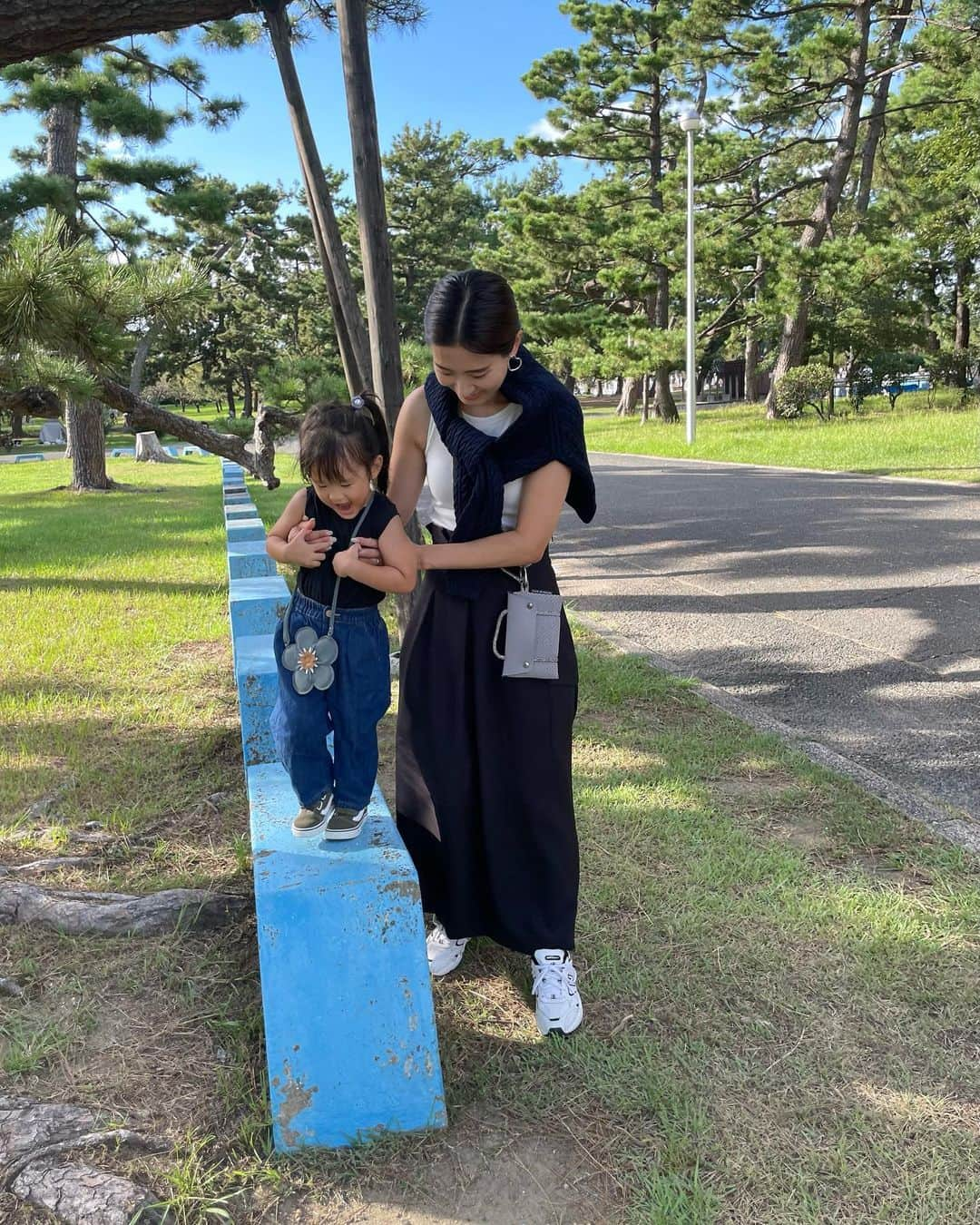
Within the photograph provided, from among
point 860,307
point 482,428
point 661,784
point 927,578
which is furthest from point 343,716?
point 860,307

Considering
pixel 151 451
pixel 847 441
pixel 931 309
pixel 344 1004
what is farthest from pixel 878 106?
pixel 344 1004

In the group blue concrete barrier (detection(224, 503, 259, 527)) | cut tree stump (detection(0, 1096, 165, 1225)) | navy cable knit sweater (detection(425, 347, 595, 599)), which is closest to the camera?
cut tree stump (detection(0, 1096, 165, 1225))

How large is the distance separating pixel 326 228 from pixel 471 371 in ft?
8.88

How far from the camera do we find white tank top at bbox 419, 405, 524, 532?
191 centimetres

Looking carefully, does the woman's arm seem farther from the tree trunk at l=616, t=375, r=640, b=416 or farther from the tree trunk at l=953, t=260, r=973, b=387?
the tree trunk at l=616, t=375, r=640, b=416

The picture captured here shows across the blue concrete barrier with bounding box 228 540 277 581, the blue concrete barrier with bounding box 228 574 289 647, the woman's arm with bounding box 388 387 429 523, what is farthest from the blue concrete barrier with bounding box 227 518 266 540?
the woman's arm with bounding box 388 387 429 523

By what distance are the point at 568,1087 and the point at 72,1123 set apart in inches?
36.2

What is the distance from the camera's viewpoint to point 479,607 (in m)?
1.98

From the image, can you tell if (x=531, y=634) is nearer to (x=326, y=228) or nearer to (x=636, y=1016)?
(x=636, y=1016)

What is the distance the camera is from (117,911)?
2.33 metres

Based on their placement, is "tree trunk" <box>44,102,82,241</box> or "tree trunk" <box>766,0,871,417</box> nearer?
"tree trunk" <box>44,102,82,241</box>

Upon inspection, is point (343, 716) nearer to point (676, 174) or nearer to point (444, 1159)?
point (444, 1159)

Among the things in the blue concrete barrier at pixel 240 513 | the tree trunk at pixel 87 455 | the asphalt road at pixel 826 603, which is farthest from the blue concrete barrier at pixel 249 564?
the tree trunk at pixel 87 455

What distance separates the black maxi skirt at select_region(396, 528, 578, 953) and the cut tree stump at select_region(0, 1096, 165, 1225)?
0.81 m
